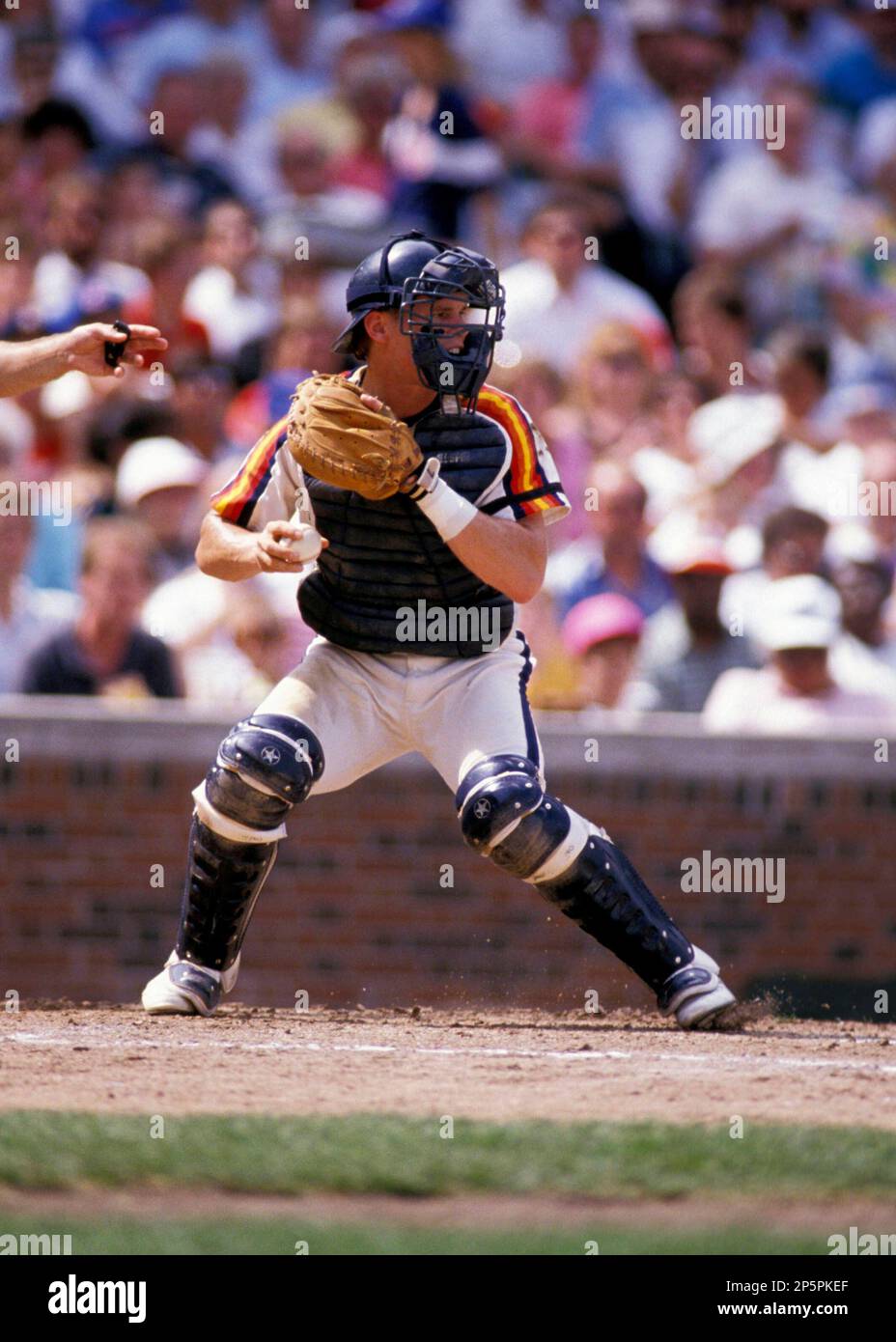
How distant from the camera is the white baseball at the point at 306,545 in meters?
5.20

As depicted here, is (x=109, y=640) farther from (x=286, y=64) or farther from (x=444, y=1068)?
(x=286, y=64)

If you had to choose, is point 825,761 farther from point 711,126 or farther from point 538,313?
point 711,126

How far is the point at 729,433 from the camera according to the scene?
9578 mm

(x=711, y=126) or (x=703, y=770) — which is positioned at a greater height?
Result: (x=711, y=126)

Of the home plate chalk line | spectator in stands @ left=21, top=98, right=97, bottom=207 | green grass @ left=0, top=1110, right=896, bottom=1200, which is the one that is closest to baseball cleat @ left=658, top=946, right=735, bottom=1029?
the home plate chalk line

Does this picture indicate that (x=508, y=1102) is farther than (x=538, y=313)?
No

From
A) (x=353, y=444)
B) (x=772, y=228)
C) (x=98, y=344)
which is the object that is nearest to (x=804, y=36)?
(x=772, y=228)

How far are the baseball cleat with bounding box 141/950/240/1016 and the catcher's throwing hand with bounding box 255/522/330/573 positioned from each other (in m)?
1.24

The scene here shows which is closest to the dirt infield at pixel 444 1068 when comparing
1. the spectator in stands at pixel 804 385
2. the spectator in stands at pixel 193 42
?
the spectator in stands at pixel 804 385

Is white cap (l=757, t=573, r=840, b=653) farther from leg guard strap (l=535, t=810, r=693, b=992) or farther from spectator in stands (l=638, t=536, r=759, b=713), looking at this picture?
leg guard strap (l=535, t=810, r=693, b=992)
